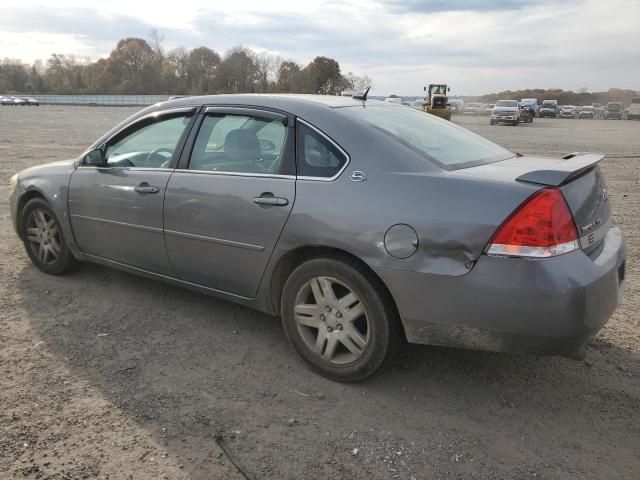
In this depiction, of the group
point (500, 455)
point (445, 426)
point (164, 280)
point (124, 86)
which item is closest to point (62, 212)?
point (164, 280)

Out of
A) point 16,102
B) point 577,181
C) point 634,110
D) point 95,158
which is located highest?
point 634,110

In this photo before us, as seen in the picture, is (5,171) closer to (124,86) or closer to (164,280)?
(164,280)

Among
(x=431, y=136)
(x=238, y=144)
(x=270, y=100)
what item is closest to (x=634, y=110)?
(x=431, y=136)

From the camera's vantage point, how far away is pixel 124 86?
10219 centimetres

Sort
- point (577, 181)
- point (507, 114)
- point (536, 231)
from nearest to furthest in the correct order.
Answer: point (536, 231) → point (577, 181) → point (507, 114)

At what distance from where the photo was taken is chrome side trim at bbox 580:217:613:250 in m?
2.65

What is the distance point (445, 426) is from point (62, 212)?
3535 mm

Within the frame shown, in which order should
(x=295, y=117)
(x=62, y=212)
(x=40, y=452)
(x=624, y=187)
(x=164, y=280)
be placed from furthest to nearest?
(x=624, y=187), (x=62, y=212), (x=164, y=280), (x=295, y=117), (x=40, y=452)

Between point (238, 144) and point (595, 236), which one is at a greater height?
point (238, 144)

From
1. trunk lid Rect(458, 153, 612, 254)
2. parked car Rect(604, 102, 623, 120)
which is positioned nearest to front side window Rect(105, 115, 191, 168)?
trunk lid Rect(458, 153, 612, 254)

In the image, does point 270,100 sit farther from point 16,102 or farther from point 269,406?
point 16,102

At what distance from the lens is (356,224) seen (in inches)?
113

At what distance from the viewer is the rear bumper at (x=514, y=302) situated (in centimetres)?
248

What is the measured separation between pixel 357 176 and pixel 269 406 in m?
1.34
